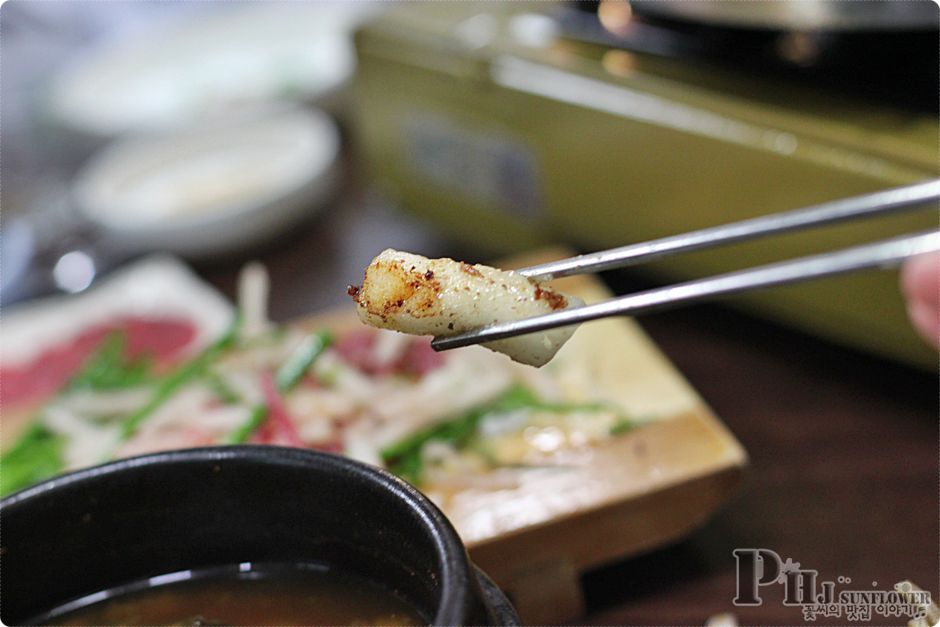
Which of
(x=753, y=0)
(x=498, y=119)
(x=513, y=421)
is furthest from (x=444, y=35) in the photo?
(x=513, y=421)

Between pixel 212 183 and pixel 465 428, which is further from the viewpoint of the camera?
pixel 212 183

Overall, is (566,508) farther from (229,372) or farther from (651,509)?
(229,372)

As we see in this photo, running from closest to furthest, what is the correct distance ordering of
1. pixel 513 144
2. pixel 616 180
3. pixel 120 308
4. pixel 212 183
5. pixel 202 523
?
1. pixel 202 523
2. pixel 616 180
3. pixel 513 144
4. pixel 120 308
5. pixel 212 183

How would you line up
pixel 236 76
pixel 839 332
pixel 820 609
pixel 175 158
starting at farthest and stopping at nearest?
pixel 236 76
pixel 175 158
pixel 839 332
pixel 820 609

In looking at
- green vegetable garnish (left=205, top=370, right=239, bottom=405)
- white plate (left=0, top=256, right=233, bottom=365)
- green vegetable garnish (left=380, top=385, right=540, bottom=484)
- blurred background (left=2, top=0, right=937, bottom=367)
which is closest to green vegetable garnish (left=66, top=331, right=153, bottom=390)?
white plate (left=0, top=256, right=233, bottom=365)

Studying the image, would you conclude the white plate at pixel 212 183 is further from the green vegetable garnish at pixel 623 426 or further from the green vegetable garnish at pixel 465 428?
the green vegetable garnish at pixel 623 426

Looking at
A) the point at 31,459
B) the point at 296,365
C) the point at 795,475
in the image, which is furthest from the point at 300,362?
the point at 795,475

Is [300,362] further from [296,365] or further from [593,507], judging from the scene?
[593,507]
